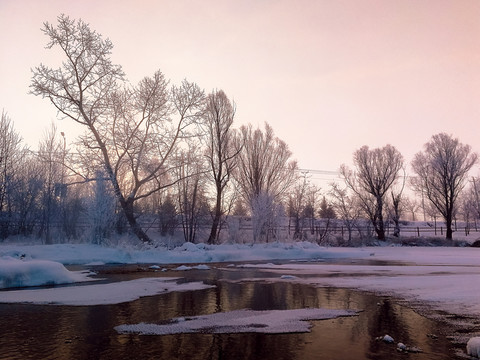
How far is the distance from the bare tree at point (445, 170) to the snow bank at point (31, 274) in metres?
40.5

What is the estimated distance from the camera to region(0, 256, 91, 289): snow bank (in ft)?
35.3

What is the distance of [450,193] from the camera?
42.8 metres

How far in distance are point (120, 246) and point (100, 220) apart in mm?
1869

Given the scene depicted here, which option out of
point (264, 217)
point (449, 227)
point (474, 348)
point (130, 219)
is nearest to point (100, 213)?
point (130, 219)

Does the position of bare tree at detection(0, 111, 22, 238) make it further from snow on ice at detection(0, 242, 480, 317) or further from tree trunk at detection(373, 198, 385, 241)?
tree trunk at detection(373, 198, 385, 241)

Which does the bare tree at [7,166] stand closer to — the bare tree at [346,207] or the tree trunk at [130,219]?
the tree trunk at [130,219]

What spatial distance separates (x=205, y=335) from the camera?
5277mm

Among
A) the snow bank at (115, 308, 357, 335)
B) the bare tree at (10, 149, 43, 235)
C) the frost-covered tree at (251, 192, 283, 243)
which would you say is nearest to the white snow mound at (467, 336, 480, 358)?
the snow bank at (115, 308, 357, 335)

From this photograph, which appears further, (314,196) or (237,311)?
(314,196)

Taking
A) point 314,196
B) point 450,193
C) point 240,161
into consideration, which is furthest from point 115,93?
point 450,193

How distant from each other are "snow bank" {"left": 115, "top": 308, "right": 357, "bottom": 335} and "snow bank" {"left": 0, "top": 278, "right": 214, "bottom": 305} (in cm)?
257

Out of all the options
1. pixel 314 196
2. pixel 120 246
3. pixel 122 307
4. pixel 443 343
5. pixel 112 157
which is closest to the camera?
pixel 443 343

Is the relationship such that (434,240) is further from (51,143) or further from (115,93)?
(51,143)

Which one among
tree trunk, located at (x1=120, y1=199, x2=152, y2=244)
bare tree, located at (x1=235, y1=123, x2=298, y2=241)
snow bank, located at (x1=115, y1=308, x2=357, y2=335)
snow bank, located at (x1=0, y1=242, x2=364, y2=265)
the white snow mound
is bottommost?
snow bank, located at (x1=0, y1=242, x2=364, y2=265)
